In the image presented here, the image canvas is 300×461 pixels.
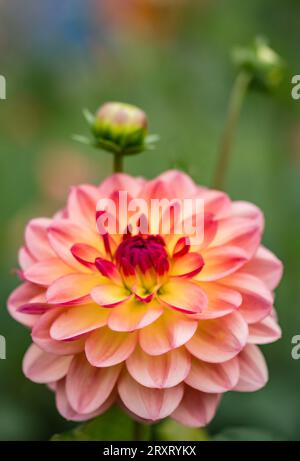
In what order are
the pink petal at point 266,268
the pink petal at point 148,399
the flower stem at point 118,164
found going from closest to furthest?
the pink petal at point 148,399
the pink petal at point 266,268
the flower stem at point 118,164

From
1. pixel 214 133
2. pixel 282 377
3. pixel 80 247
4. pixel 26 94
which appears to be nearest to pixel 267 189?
pixel 214 133

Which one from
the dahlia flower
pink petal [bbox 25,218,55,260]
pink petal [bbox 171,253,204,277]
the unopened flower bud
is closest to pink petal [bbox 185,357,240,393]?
the dahlia flower

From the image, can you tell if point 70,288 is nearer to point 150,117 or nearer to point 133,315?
point 133,315

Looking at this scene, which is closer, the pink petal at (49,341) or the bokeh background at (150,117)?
the pink petal at (49,341)

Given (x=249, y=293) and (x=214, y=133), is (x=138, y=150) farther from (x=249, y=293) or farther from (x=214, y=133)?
(x=214, y=133)

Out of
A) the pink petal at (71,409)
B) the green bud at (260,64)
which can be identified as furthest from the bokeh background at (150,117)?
the pink petal at (71,409)

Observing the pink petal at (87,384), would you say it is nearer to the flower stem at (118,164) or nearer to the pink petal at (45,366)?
the pink petal at (45,366)

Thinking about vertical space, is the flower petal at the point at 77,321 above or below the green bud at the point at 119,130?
below
